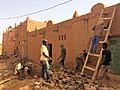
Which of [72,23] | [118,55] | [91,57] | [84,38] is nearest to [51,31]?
[72,23]

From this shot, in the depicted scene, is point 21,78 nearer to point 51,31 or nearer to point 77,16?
point 77,16

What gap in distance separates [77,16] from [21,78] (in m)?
4.57

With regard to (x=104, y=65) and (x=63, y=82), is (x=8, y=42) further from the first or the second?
(x=104, y=65)

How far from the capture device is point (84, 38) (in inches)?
449

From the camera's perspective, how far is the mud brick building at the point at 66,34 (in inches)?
412

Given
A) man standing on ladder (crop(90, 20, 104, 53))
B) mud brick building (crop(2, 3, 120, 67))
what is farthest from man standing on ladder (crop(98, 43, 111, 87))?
man standing on ladder (crop(90, 20, 104, 53))

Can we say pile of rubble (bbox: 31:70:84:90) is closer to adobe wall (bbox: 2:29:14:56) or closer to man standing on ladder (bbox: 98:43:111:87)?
man standing on ladder (bbox: 98:43:111:87)

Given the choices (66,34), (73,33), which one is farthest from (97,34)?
(66,34)

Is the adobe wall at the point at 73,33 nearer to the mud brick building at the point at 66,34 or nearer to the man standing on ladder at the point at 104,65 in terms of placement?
the mud brick building at the point at 66,34

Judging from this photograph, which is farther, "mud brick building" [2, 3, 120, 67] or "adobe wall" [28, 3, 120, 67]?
"adobe wall" [28, 3, 120, 67]

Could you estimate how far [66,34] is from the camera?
45.4 feet

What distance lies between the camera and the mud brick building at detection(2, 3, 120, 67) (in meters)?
10.5

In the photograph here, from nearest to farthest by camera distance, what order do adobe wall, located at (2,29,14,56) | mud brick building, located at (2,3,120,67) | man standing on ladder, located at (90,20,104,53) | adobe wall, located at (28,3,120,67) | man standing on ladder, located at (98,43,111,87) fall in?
man standing on ladder, located at (98,43,111,87) → man standing on ladder, located at (90,20,104,53) → mud brick building, located at (2,3,120,67) → adobe wall, located at (28,3,120,67) → adobe wall, located at (2,29,14,56)

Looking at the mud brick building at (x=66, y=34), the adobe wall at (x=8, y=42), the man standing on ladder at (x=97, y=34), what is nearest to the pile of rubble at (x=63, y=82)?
the man standing on ladder at (x=97, y=34)
